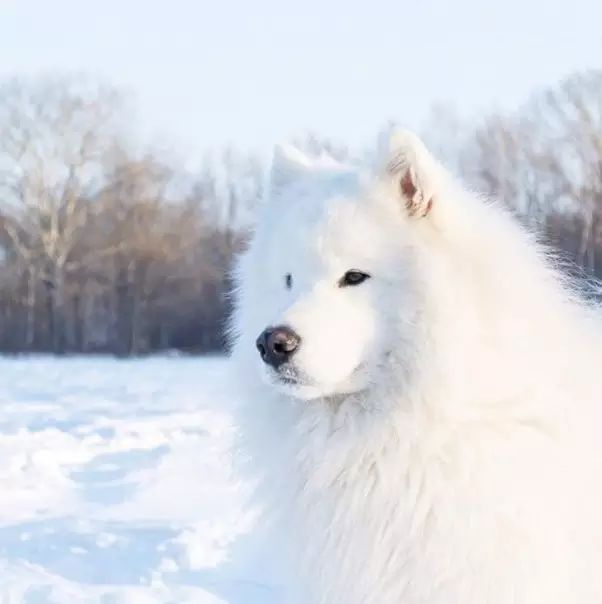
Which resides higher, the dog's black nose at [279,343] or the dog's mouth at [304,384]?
the dog's black nose at [279,343]

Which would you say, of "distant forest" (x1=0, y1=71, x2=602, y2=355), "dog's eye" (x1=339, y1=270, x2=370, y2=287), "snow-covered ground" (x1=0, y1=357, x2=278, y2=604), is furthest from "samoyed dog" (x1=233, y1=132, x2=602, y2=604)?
"distant forest" (x1=0, y1=71, x2=602, y2=355)

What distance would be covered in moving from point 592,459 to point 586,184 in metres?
32.2

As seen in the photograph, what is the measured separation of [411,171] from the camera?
3.55 metres

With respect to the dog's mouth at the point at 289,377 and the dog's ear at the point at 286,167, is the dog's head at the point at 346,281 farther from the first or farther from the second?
the dog's ear at the point at 286,167

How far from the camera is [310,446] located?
3.62m

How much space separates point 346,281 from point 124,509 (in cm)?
488

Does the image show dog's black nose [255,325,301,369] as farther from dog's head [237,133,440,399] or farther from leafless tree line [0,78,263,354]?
leafless tree line [0,78,263,354]

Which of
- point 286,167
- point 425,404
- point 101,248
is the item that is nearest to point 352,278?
point 425,404

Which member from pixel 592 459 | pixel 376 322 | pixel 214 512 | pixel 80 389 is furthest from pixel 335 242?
pixel 80 389

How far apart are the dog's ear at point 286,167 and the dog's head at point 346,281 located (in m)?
0.37

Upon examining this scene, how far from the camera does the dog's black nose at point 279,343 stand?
3291 mm

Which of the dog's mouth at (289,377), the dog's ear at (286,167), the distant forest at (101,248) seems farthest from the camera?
the distant forest at (101,248)

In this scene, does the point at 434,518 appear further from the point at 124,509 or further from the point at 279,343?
the point at 124,509

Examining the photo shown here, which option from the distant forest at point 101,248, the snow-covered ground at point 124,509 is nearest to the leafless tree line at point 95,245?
the distant forest at point 101,248
